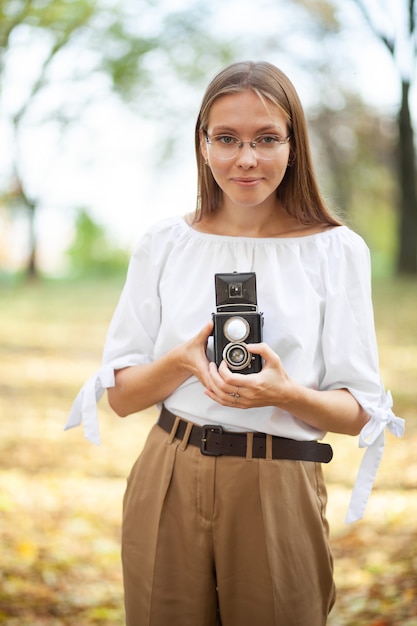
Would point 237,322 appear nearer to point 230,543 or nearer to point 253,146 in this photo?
point 253,146

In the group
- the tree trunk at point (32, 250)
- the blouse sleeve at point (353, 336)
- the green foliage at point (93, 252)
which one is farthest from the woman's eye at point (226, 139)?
the green foliage at point (93, 252)

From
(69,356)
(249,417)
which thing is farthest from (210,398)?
(69,356)

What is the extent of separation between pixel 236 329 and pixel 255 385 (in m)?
0.13

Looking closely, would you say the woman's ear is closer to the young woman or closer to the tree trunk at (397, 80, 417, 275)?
the young woman

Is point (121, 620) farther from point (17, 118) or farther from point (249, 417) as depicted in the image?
point (17, 118)

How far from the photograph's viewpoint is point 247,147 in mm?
1660

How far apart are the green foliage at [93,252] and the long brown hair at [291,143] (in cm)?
1123

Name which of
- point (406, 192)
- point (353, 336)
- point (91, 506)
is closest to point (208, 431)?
point (353, 336)

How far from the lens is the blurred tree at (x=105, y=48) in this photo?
11.0 meters

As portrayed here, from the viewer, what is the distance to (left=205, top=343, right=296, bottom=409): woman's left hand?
5.03 ft

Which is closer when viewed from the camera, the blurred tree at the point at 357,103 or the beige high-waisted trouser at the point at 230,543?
the beige high-waisted trouser at the point at 230,543

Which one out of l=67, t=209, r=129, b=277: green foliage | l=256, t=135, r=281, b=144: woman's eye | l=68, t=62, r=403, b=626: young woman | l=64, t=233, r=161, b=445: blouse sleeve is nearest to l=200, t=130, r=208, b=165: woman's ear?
l=68, t=62, r=403, b=626: young woman

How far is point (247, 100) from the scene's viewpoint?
1660mm

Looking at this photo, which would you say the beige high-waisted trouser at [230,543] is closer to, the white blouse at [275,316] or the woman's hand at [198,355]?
the white blouse at [275,316]
